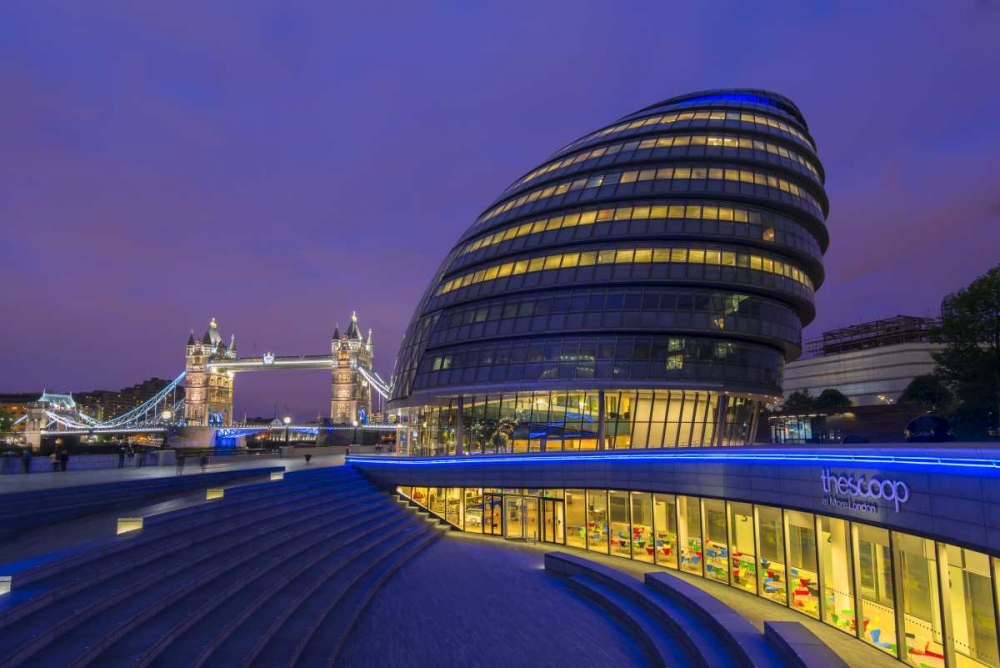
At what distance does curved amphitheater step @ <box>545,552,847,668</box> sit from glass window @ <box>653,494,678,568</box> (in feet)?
15.8

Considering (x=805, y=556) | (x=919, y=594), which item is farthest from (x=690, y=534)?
(x=919, y=594)

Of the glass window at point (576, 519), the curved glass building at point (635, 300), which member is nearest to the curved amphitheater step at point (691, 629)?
the glass window at point (576, 519)

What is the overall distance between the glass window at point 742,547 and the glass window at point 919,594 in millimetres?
7632

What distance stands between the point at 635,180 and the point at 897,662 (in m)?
41.2

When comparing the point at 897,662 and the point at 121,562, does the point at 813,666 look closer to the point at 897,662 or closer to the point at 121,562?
the point at 897,662

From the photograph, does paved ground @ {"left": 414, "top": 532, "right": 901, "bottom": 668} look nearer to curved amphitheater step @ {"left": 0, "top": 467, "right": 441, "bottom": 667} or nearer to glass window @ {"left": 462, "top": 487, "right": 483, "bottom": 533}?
glass window @ {"left": 462, "top": 487, "right": 483, "bottom": 533}

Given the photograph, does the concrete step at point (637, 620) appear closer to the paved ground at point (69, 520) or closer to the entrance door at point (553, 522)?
the entrance door at point (553, 522)

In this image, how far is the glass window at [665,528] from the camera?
1174 inches

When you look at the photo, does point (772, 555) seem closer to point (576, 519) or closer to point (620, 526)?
point (620, 526)

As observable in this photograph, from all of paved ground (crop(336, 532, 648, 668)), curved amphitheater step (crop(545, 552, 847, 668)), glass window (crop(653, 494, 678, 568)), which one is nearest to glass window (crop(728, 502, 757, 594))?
curved amphitheater step (crop(545, 552, 847, 668))

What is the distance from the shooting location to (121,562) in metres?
16.8

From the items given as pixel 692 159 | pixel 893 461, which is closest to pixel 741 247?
pixel 692 159

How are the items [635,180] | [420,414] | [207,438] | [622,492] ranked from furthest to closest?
[207,438], [420,414], [635,180], [622,492]

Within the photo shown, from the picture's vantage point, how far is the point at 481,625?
20938 millimetres
